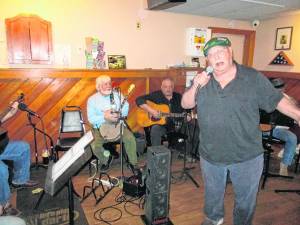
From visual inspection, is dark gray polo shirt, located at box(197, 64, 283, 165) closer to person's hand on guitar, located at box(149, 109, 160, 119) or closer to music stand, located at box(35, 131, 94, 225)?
music stand, located at box(35, 131, 94, 225)

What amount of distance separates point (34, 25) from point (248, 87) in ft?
10.9

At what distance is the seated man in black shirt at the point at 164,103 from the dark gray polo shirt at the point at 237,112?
6.42ft

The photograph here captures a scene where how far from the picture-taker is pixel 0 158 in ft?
9.31

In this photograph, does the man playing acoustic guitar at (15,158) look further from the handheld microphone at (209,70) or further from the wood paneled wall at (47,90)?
the handheld microphone at (209,70)

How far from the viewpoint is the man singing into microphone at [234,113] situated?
5.81ft

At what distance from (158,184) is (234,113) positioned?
3.18 ft

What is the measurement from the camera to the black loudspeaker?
7.44ft

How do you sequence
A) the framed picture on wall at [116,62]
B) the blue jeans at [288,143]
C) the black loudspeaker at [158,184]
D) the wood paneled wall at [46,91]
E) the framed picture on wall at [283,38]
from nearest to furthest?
1. the black loudspeaker at [158,184]
2. the blue jeans at [288,143]
3. the wood paneled wall at [46,91]
4. the framed picture on wall at [116,62]
5. the framed picture on wall at [283,38]

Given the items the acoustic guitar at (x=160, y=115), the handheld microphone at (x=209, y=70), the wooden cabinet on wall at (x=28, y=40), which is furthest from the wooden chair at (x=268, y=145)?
the wooden cabinet on wall at (x=28, y=40)

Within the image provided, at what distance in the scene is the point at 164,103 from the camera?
4105 mm

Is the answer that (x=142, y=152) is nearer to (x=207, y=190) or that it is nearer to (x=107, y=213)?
(x=107, y=213)

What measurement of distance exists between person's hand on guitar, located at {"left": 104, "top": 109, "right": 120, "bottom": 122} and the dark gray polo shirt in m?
1.34

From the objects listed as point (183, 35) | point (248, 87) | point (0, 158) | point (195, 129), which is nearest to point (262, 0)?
point (183, 35)

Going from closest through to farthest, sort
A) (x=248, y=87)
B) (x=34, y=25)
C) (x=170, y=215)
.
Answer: (x=248, y=87) → (x=170, y=215) → (x=34, y=25)
